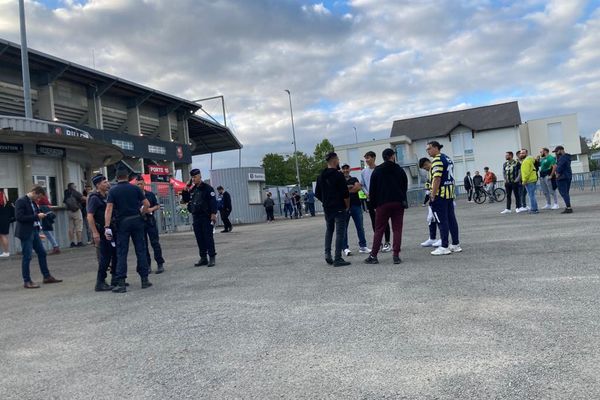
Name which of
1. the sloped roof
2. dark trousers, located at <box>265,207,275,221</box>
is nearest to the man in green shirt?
dark trousers, located at <box>265,207,275,221</box>

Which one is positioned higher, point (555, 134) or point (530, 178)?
point (555, 134)

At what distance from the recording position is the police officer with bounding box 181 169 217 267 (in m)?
9.56

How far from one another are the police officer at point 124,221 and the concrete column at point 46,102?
25633 mm

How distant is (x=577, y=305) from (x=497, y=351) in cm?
146

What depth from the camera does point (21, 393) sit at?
12.4 feet

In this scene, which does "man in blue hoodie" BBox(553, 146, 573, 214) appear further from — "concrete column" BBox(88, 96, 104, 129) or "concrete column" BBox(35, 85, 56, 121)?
"concrete column" BBox(88, 96, 104, 129)

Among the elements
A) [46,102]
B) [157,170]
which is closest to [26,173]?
[46,102]

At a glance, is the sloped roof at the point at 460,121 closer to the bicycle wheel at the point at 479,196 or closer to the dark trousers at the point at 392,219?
the bicycle wheel at the point at 479,196

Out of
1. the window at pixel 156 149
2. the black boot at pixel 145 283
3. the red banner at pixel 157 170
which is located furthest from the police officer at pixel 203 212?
the window at pixel 156 149

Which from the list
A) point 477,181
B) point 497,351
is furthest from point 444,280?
point 477,181

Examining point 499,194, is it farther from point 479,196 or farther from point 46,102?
point 46,102

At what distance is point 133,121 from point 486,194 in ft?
87.6

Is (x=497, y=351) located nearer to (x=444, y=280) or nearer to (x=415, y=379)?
(x=415, y=379)

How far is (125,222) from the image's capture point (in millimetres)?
7645
